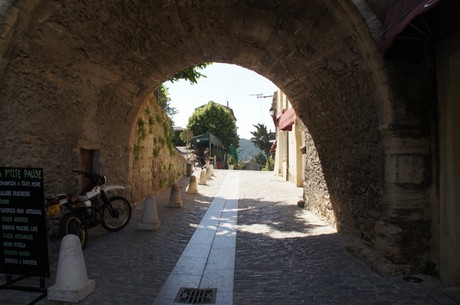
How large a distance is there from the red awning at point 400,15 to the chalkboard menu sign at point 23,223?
12.4 feet

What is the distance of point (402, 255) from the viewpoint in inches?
171

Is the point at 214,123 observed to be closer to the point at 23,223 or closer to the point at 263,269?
the point at 263,269

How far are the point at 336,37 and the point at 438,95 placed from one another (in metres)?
1.58

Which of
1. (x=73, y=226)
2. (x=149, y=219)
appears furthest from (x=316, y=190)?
(x=73, y=226)

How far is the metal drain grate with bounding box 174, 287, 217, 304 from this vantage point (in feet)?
12.1

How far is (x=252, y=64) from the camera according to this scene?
8.29 meters

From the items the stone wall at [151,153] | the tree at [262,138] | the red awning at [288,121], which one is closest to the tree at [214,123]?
the tree at [262,138]

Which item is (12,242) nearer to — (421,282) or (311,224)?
(421,282)

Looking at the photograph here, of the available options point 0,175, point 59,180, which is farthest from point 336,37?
point 59,180

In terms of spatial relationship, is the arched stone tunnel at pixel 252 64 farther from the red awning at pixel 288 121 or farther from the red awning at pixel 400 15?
the red awning at pixel 288 121

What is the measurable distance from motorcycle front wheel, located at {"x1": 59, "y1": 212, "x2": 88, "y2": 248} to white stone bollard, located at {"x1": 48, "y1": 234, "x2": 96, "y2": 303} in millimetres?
1594

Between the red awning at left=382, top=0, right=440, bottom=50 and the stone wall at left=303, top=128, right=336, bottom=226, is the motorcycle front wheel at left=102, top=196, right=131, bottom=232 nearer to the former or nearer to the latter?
the stone wall at left=303, top=128, right=336, bottom=226

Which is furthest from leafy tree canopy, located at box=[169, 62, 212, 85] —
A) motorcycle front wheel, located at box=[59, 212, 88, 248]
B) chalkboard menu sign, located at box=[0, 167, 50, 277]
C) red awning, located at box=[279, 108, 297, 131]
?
chalkboard menu sign, located at box=[0, 167, 50, 277]

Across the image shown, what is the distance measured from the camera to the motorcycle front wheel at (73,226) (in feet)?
17.1
